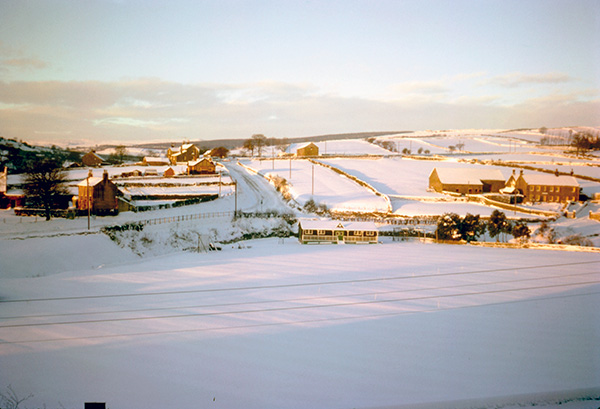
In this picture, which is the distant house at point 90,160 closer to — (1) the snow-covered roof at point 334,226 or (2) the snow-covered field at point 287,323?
(2) the snow-covered field at point 287,323

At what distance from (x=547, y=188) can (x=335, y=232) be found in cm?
3133

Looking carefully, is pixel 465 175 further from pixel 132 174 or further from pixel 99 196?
pixel 132 174

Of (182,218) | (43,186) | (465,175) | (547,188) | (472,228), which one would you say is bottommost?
(472,228)

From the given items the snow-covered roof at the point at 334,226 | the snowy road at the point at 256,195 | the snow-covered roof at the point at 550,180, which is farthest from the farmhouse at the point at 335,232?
the snow-covered roof at the point at 550,180

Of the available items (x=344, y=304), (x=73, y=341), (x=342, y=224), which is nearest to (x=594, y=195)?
(x=342, y=224)

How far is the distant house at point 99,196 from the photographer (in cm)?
3197

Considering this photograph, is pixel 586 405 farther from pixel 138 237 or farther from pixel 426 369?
pixel 138 237

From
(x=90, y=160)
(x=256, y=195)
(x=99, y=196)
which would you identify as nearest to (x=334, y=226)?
(x=99, y=196)

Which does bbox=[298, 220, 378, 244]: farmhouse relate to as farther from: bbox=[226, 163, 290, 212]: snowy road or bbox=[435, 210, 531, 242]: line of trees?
bbox=[226, 163, 290, 212]: snowy road

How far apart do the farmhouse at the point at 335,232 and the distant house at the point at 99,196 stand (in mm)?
16726

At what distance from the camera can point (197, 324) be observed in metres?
15.3

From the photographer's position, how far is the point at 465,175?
5328 cm

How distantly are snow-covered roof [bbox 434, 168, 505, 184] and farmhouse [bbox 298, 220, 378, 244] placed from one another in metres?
24.9

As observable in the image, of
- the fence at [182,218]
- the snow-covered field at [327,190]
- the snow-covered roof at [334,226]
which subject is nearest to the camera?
the fence at [182,218]
